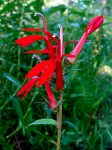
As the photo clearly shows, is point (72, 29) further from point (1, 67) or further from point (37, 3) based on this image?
point (1, 67)

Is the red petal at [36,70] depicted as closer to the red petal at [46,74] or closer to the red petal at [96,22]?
the red petal at [46,74]

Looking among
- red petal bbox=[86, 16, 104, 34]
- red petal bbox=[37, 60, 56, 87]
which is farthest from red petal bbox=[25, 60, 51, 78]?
red petal bbox=[86, 16, 104, 34]

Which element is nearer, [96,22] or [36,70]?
[36,70]

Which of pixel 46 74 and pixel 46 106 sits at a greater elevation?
pixel 46 74

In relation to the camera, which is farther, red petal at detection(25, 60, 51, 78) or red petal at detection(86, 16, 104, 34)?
red petal at detection(86, 16, 104, 34)

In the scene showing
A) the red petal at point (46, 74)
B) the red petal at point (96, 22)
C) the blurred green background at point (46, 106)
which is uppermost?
the red petal at point (96, 22)

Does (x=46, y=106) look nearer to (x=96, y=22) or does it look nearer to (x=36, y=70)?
(x=96, y=22)

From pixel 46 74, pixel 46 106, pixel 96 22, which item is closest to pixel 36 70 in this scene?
pixel 46 74

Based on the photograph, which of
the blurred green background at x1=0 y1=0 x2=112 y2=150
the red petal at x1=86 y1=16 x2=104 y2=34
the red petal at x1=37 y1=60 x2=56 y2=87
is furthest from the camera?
the blurred green background at x1=0 y1=0 x2=112 y2=150

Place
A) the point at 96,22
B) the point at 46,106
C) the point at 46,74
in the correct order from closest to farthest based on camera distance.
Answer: the point at 46,74 < the point at 96,22 < the point at 46,106

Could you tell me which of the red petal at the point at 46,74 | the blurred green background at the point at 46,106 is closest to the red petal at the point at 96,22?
the red petal at the point at 46,74

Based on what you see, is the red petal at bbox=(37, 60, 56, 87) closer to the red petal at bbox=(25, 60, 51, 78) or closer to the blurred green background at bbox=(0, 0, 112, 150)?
the red petal at bbox=(25, 60, 51, 78)

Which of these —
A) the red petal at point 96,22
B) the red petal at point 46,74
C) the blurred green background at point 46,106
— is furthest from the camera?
the blurred green background at point 46,106
